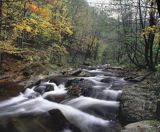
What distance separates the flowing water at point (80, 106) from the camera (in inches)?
343

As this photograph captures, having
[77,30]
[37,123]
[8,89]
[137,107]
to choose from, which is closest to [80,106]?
[137,107]

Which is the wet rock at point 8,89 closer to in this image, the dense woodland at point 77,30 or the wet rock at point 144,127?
the dense woodland at point 77,30

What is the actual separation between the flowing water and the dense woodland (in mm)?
2813

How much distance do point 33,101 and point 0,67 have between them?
696 centimetres

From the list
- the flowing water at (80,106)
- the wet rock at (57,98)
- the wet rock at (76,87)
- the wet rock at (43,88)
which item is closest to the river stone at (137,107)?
the flowing water at (80,106)

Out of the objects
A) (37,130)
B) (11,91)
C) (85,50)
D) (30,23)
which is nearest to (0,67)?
(11,91)

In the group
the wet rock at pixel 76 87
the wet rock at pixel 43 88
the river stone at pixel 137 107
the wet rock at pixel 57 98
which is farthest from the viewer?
the wet rock at pixel 43 88

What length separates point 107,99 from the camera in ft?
35.7

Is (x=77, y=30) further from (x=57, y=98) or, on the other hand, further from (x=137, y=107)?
(x=137, y=107)

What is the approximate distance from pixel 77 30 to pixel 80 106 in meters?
35.0

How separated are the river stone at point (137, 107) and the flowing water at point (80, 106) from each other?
453 mm

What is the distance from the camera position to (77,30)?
44.4m

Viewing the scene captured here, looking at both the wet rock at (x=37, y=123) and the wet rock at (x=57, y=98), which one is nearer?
the wet rock at (x=37, y=123)

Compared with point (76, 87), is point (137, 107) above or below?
below
